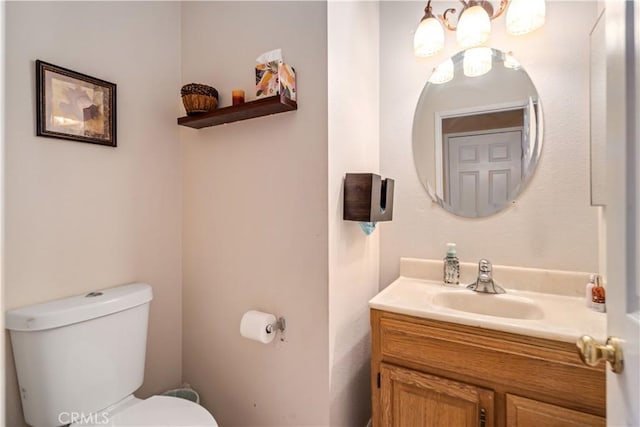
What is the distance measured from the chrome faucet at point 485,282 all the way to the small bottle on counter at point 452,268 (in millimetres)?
96

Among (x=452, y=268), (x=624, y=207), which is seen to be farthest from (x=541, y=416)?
(x=624, y=207)

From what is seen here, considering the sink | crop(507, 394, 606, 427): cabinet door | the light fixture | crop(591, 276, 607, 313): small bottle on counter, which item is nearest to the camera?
crop(507, 394, 606, 427): cabinet door

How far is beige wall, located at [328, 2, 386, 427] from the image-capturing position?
1205mm

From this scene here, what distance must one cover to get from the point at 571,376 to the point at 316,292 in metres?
0.83

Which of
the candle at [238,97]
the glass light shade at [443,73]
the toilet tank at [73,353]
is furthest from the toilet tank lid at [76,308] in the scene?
the glass light shade at [443,73]

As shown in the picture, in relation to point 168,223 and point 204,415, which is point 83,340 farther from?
point 168,223

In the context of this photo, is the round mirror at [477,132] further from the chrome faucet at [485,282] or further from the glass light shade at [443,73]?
the chrome faucet at [485,282]

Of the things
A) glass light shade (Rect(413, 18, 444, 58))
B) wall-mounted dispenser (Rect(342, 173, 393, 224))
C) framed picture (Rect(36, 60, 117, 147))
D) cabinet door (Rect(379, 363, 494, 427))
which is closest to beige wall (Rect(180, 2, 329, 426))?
wall-mounted dispenser (Rect(342, 173, 393, 224))

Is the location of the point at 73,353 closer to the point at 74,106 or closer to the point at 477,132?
the point at 74,106

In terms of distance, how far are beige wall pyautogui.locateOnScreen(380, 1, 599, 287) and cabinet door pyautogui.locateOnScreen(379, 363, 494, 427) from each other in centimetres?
63

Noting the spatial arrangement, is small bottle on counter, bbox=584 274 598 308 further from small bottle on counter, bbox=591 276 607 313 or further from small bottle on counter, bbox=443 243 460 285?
small bottle on counter, bbox=443 243 460 285

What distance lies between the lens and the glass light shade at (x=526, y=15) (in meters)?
1.27

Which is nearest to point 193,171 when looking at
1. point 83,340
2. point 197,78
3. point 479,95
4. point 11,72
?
point 197,78

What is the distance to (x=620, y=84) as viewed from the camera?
0.58 m
